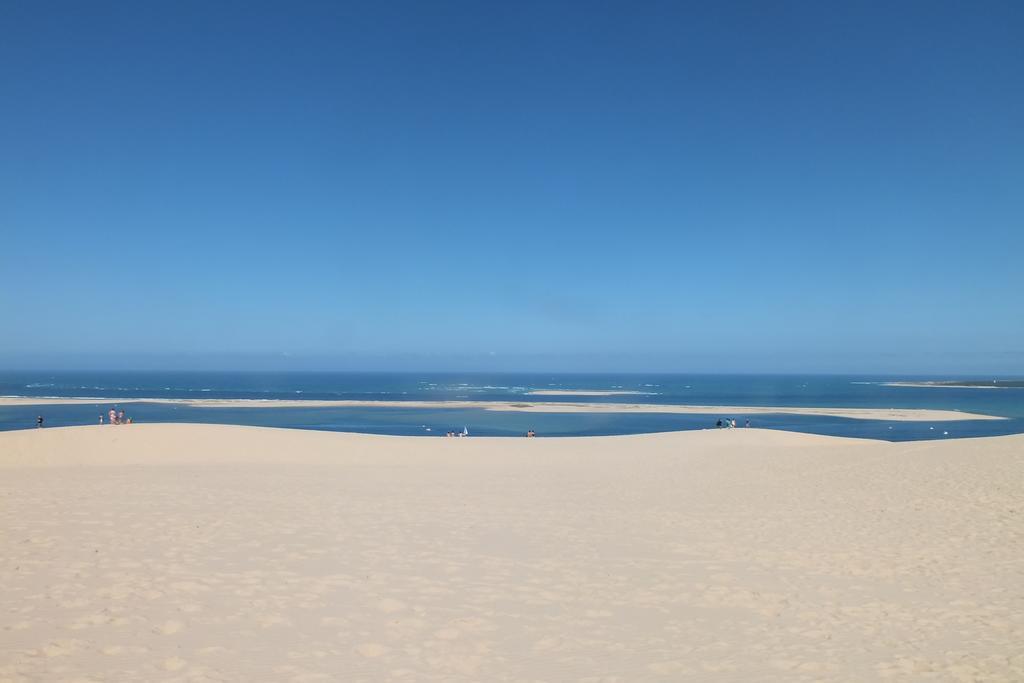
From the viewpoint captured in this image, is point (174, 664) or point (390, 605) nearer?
point (174, 664)

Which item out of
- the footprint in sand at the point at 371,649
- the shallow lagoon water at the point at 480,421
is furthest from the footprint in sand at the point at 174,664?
the shallow lagoon water at the point at 480,421

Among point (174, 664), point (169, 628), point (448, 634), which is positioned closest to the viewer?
point (174, 664)

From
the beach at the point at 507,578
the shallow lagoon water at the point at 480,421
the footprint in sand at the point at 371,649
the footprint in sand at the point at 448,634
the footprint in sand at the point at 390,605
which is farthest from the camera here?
the shallow lagoon water at the point at 480,421

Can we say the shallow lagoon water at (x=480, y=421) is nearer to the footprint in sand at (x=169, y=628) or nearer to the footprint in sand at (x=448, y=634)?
the footprint in sand at (x=169, y=628)

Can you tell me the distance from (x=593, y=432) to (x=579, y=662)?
3761 cm

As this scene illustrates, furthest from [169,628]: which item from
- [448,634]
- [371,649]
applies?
[448,634]

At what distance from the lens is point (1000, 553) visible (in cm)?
933

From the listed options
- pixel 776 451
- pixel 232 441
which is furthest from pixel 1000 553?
pixel 232 441

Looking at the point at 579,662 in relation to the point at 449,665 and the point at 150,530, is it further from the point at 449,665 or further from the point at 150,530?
the point at 150,530

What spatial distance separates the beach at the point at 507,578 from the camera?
5.76m

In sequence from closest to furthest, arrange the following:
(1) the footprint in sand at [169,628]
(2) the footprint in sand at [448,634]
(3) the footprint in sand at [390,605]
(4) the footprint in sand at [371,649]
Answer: (4) the footprint in sand at [371,649]
(1) the footprint in sand at [169,628]
(2) the footprint in sand at [448,634]
(3) the footprint in sand at [390,605]

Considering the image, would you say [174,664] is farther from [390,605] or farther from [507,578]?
[507,578]

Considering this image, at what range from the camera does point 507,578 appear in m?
8.19

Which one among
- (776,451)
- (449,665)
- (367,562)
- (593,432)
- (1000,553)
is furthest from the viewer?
(593,432)
